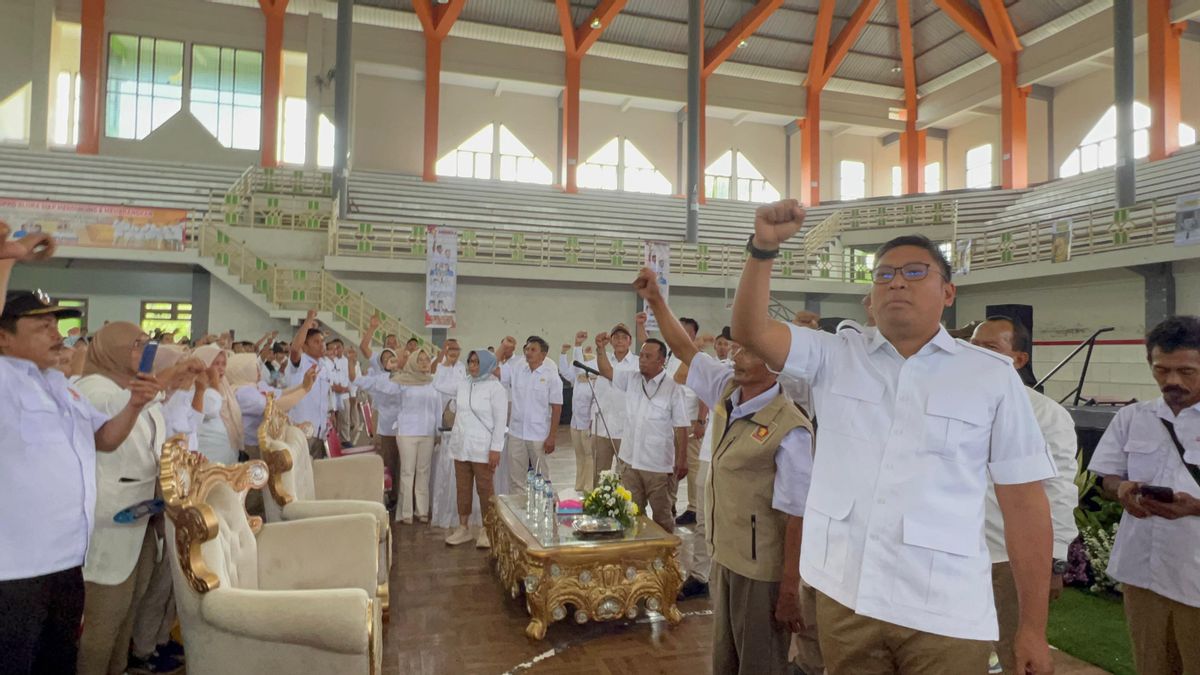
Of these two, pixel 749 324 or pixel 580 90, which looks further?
pixel 580 90

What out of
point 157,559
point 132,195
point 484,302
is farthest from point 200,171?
point 157,559

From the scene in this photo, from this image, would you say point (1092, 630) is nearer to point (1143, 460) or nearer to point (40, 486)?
point (1143, 460)

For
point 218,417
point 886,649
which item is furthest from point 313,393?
point 886,649

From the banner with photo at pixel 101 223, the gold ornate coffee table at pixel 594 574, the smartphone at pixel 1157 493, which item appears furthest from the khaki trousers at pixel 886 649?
the banner with photo at pixel 101 223

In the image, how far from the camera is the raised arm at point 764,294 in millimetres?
1414

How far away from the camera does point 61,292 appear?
1277 cm

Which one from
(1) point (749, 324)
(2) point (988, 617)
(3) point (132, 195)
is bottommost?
(2) point (988, 617)

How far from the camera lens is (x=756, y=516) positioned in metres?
2.31

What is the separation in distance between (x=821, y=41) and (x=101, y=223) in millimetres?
18225

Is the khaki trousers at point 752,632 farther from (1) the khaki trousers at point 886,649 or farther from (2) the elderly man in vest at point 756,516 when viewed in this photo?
(1) the khaki trousers at point 886,649

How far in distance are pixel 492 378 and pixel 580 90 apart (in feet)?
52.1

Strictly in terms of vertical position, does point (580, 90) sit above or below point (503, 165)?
above

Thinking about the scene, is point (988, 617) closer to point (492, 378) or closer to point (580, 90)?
point (492, 378)

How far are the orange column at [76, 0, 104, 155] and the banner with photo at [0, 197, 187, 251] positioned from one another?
6618mm
